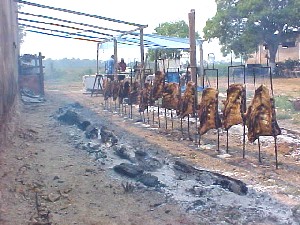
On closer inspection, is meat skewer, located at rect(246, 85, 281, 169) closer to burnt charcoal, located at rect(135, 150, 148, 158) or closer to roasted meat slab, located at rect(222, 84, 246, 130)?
roasted meat slab, located at rect(222, 84, 246, 130)

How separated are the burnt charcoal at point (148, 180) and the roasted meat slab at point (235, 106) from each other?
2343 millimetres

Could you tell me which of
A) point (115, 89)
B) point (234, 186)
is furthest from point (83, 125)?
point (234, 186)

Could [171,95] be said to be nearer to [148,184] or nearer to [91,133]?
[91,133]

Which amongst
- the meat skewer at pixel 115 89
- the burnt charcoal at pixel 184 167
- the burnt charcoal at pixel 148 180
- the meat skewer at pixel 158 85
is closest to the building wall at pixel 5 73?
the burnt charcoal at pixel 148 180

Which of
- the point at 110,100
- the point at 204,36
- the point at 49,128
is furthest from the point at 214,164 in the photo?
the point at 204,36

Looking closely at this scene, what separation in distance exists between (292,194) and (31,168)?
14.9ft

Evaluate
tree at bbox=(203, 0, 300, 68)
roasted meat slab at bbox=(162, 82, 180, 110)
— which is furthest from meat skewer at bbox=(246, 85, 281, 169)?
tree at bbox=(203, 0, 300, 68)

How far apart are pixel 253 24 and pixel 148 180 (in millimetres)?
33824

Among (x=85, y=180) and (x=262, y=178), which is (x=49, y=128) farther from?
(x=262, y=178)

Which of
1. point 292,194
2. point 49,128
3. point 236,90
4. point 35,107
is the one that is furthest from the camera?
point 35,107

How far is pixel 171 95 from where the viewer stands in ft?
38.0

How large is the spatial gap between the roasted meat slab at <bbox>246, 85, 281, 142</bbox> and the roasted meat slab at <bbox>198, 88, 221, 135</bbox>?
1092 millimetres

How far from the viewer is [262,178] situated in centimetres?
714

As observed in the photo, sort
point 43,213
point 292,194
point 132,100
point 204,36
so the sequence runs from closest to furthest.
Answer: point 43,213, point 292,194, point 132,100, point 204,36
